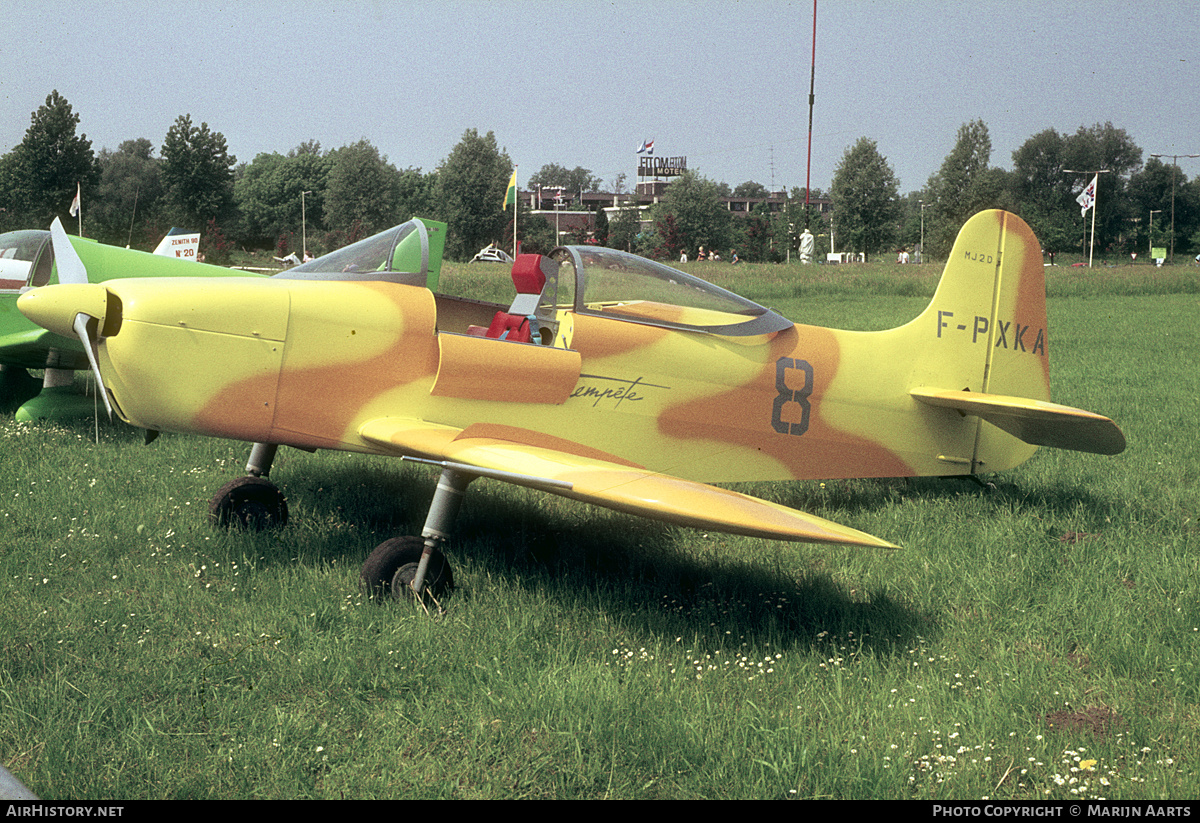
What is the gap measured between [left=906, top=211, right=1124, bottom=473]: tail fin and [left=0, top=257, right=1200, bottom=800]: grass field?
64 centimetres

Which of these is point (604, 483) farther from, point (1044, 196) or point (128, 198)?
point (1044, 196)

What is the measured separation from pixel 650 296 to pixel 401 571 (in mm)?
2214

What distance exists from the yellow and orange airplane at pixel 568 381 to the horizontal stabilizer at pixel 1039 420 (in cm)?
2

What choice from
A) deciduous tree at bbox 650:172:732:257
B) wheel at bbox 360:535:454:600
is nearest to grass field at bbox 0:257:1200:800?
wheel at bbox 360:535:454:600

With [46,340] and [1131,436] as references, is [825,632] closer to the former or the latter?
[1131,436]

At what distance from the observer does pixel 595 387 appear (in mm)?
5238

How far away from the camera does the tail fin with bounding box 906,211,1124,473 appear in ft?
21.6

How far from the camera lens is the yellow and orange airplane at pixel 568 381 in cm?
456

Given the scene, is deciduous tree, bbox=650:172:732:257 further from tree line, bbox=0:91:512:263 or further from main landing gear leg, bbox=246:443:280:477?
main landing gear leg, bbox=246:443:280:477

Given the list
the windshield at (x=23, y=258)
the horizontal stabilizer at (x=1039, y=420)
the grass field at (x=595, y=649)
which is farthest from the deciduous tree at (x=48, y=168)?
the horizontal stabilizer at (x=1039, y=420)

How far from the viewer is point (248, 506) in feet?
19.2

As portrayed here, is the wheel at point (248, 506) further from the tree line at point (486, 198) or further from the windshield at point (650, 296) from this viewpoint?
the tree line at point (486, 198)

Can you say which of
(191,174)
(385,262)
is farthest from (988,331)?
(191,174)

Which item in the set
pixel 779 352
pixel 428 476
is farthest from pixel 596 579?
pixel 428 476
